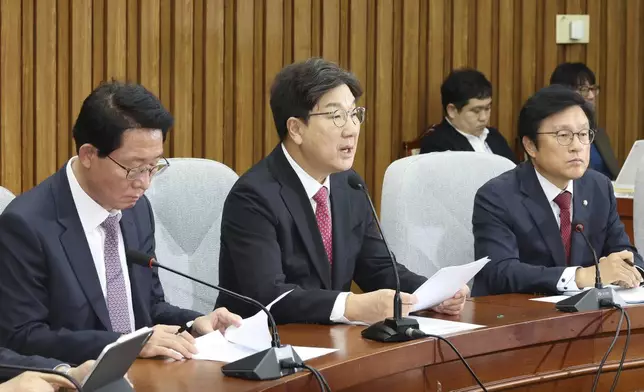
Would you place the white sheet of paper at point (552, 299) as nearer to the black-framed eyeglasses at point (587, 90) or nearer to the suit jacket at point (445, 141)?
the suit jacket at point (445, 141)

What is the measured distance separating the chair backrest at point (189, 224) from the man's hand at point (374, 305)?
0.82 m

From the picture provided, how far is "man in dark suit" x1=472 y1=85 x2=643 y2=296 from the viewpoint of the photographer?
11.6 feet

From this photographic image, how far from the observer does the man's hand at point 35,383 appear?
6.01 ft

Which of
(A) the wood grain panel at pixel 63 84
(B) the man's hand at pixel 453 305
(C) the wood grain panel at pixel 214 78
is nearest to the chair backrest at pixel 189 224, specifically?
(B) the man's hand at pixel 453 305

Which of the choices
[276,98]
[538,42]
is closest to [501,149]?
[538,42]

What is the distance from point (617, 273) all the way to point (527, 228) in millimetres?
457

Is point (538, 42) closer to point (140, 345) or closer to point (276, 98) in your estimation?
point (276, 98)

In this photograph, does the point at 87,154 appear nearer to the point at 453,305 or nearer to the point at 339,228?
the point at 339,228

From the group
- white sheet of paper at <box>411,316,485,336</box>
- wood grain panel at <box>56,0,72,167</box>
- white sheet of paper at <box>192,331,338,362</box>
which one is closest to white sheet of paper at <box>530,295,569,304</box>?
white sheet of paper at <box>411,316,485,336</box>

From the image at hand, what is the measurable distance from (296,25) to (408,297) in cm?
334

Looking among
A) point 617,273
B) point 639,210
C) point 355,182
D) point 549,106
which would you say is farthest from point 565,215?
point 355,182

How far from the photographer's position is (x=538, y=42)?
21.8ft

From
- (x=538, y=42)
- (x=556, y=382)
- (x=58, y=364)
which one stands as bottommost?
(x=556, y=382)

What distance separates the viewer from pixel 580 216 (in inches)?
142
